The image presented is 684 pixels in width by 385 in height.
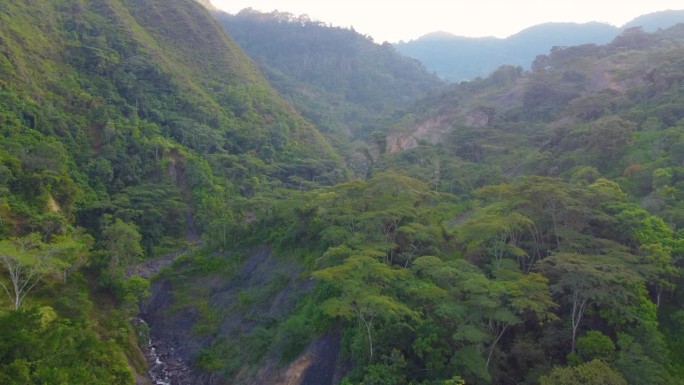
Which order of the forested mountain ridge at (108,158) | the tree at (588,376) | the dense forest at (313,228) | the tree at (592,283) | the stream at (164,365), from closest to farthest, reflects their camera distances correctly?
1. the tree at (588,376)
2. the tree at (592,283)
3. the dense forest at (313,228)
4. the forested mountain ridge at (108,158)
5. the stream at (164,365)

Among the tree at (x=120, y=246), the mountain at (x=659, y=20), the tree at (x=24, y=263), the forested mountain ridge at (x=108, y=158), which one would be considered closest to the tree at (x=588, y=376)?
the forested mountain ridge at (x=108, y=158)

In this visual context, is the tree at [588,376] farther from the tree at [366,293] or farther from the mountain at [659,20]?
the mountain at [659,20]

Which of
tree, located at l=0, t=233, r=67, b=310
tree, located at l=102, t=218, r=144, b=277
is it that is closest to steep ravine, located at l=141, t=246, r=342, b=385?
tree, located at l=102, t=218, r=144, b=277

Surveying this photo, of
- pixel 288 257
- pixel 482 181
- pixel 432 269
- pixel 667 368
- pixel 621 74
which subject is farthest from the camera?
pixel 621 74

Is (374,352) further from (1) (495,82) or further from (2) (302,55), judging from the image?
(2) (302,55)

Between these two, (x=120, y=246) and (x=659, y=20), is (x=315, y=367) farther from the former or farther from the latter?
(x=659, y=20)

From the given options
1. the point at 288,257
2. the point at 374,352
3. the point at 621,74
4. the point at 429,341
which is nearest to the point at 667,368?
the point at 429,341
